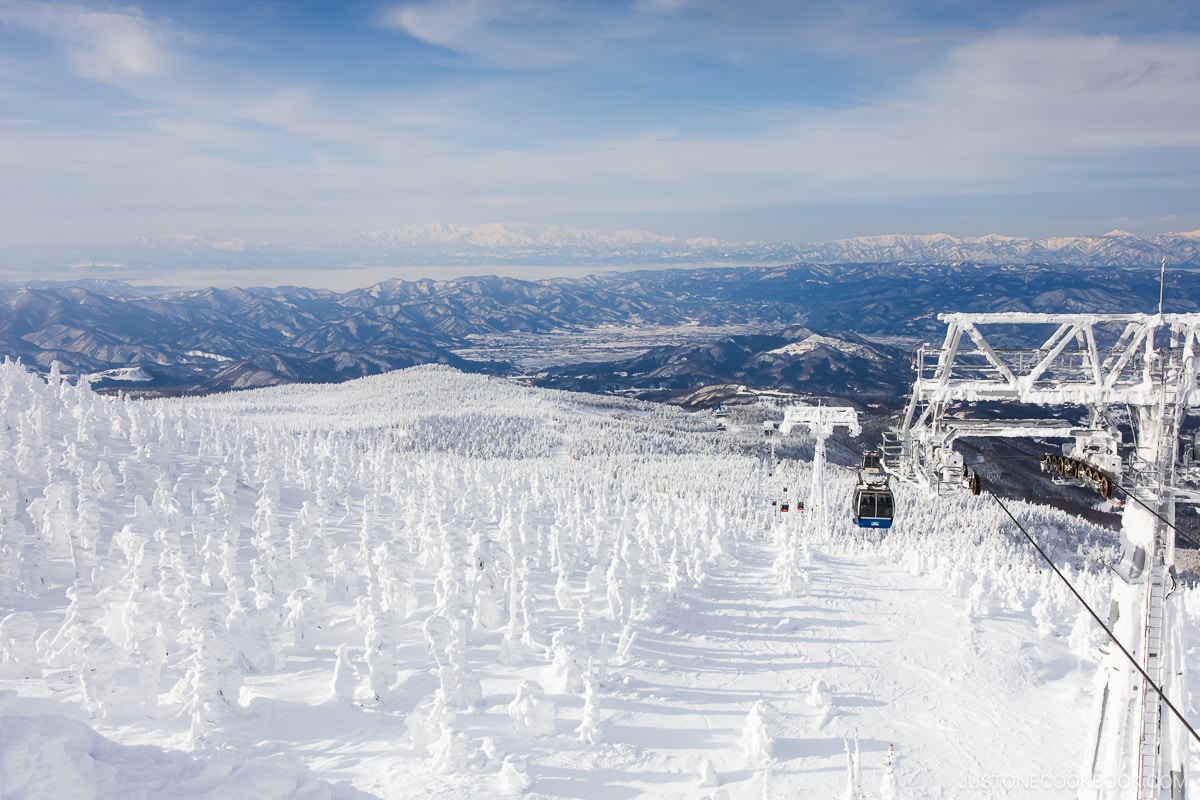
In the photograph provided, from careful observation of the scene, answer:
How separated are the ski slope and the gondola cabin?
6912 mm

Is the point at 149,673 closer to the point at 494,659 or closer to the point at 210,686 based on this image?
the point at 210,686

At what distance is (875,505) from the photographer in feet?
74.2

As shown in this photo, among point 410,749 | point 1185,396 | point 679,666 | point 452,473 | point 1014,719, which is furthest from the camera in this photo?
point 452,473

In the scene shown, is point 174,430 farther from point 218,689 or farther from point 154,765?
point 154,765

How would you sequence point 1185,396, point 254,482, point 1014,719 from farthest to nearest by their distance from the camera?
1. point 254,482
2. point 1014,719
3. point 1185,396

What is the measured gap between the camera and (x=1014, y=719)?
3266 centimetres

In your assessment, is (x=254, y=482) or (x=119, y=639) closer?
(x=119, y=639)

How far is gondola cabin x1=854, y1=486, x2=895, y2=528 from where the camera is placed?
2255cm

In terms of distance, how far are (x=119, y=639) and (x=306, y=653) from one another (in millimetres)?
8110

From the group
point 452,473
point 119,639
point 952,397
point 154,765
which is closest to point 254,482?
point 452,473

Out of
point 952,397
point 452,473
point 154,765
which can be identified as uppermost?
point 952,397

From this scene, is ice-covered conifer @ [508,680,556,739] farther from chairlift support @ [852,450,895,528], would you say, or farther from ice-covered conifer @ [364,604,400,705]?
chairlift support @ [852,450,895,528]

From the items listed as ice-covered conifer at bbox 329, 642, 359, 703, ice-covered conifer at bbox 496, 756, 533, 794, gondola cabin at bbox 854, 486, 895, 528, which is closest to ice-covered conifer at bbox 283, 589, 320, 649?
ice-covered conifer at bbox 329, 642, 359, 703

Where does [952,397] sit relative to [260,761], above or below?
above
